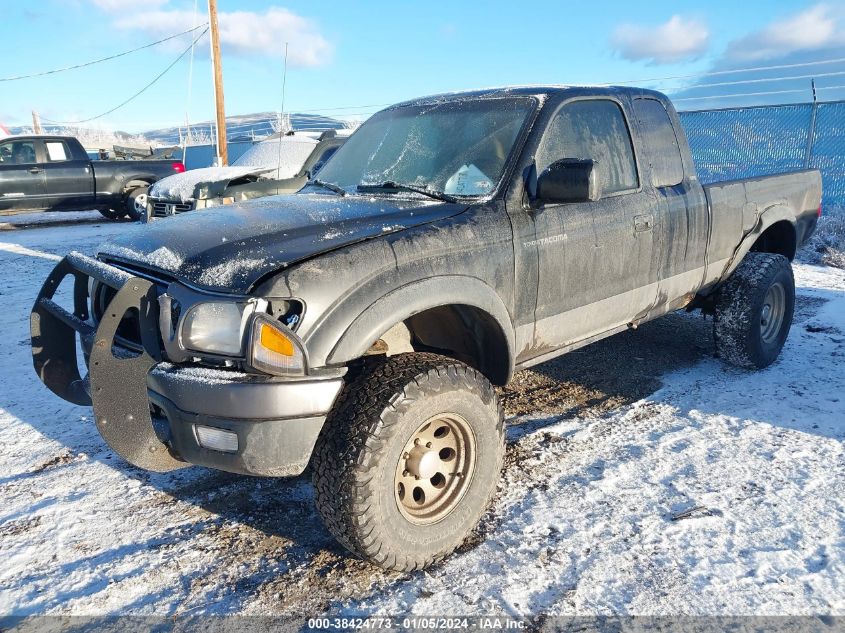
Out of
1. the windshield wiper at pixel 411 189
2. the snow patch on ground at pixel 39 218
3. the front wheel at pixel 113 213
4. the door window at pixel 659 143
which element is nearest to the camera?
the windshield wiper at pixel 411 189

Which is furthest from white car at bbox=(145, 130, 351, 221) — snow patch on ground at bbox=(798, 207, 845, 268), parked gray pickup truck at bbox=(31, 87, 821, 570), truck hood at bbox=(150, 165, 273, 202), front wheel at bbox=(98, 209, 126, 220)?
snow patch on ground at bbox=(798, 207, 845, 268)

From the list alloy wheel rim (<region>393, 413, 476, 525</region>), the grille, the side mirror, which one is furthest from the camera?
the grille

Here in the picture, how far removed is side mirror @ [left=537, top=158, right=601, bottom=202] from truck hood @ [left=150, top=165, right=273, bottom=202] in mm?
6586

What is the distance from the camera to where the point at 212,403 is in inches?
90.2

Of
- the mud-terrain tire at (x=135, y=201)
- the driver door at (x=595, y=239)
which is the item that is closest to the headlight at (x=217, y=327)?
the driver door at (x=595, y=239)

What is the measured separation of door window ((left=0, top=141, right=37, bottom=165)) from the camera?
12695mm

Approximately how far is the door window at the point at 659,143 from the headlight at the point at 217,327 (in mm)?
2773

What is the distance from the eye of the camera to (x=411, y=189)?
3.29 meters

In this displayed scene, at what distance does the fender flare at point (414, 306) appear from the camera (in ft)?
7.91

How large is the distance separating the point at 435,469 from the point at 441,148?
1.72m

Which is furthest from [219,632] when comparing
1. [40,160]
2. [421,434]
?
[40,160]

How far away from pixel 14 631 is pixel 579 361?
4.07 metres

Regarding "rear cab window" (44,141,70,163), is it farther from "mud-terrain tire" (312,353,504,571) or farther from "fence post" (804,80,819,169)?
"fence post" (804,80,819,169)

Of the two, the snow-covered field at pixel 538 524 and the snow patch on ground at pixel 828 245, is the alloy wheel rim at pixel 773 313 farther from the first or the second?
the snow patch on ground at pixel 828 245
